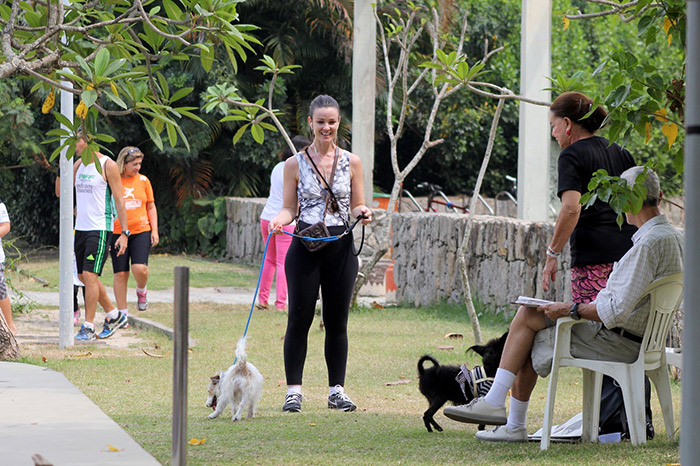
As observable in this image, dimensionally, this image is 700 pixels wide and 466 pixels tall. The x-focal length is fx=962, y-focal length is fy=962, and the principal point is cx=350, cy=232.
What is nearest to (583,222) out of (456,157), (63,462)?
(63,462)

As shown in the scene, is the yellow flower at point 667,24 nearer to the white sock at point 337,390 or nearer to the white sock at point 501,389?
the white sock at point 501,389

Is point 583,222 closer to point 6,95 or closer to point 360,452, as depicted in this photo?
point 360,452

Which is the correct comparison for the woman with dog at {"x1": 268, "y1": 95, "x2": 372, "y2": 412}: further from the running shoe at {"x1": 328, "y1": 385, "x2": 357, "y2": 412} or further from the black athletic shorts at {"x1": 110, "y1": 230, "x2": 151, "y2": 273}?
the black athletic shorts at {"x1": 110, "y1": 230, "x2": 151, "y2": 273}

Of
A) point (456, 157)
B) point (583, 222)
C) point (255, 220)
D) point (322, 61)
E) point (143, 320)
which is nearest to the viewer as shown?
point (583, 222)

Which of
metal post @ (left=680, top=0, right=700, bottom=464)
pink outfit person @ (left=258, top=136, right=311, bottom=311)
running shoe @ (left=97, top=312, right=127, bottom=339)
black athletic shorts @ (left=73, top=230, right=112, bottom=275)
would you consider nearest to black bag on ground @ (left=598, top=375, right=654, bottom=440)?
metal post @ (left=680, top=0, right=700, bottom=464)

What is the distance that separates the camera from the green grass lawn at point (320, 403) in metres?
4.76

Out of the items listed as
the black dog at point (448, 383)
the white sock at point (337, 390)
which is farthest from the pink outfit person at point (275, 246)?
the black dog at point (448, 383)

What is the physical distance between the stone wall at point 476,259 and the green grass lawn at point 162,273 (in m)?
3.07

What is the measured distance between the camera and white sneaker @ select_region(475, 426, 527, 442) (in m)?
5.12

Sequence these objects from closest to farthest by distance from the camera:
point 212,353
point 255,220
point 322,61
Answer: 1. point 212,353
2. point 255,220
3. point 322,61

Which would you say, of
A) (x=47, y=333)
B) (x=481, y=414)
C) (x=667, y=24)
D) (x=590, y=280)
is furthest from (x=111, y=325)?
(x=667, y=24)

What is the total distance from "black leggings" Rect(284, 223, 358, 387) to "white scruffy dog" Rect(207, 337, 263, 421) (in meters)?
0.42

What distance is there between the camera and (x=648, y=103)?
4348 millimetres

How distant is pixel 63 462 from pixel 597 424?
8.84ft
